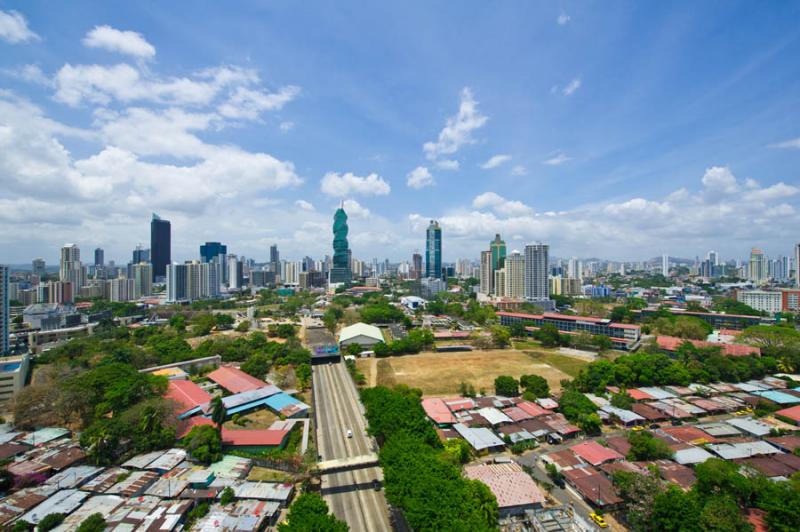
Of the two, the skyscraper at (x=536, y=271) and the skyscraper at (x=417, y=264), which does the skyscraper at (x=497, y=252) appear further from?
the skyscraper at (x=417, y=264)

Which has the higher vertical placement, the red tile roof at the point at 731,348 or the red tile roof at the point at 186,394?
the red tile roof at the point at 731,348

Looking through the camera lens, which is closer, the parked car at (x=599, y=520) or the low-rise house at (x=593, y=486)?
the parked car at (x=599, y=520)

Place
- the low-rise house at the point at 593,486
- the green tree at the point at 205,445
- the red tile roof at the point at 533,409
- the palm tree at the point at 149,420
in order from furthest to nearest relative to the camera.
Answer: the red tile roof at the point at 533,409
the palm tree at the point at 149,420
the green tree at the point at 205,445
the low-rise house at the point at 593,486

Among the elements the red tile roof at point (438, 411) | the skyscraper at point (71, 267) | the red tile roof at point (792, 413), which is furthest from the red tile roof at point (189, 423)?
the skyscraper at point (71, 267)

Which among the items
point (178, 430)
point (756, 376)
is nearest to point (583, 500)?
point (178, 430)

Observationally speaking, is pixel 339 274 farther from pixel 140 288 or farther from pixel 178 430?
pixel 178 430

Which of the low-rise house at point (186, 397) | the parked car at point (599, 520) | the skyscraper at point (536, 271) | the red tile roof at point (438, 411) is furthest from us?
the skyscraper at point (536, 271)

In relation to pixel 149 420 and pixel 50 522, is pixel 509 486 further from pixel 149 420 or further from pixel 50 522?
pixel 149 420
